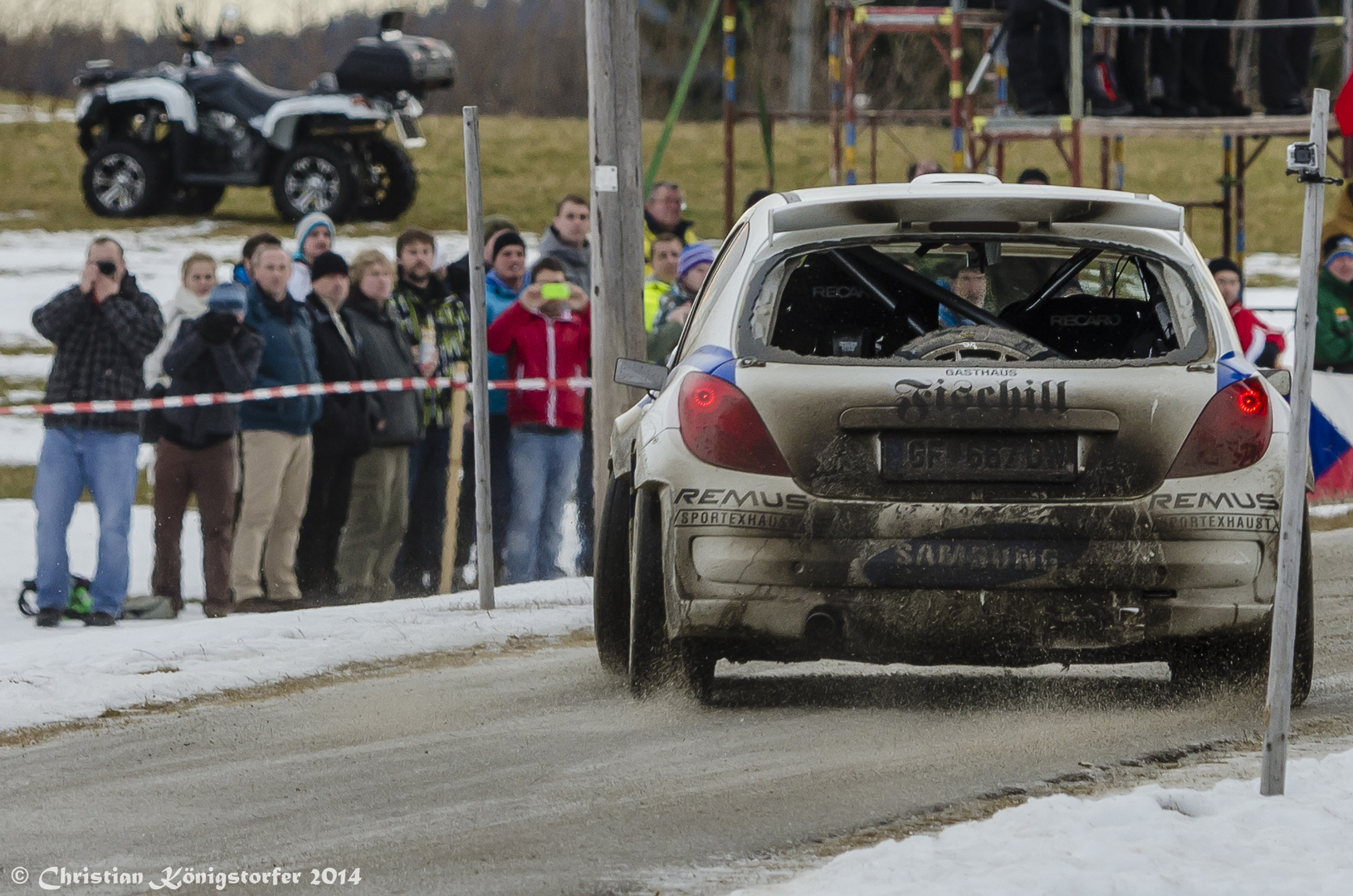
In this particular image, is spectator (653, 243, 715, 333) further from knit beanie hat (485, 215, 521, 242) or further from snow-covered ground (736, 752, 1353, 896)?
snow-covered ground (736, 752, 1353, 896)

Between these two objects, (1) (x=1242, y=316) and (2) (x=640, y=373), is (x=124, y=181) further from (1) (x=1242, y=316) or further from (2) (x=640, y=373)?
(2) (x=640, y=373)

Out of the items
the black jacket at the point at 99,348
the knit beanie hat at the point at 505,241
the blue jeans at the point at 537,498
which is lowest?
the blue jeans at the point at 537,498

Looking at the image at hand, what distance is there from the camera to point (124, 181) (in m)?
30.7

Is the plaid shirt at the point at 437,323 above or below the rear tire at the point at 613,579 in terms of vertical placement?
above

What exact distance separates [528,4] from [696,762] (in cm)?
6033

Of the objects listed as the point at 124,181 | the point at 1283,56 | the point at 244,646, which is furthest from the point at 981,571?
the point at 124,181

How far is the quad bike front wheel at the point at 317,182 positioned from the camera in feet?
89.1

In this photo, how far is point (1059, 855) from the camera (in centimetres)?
461

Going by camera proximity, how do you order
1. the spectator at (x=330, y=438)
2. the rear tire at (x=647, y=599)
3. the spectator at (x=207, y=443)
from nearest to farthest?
1. the rear tire at (x=647, y=599)
2. the spectator at (x=207, y=443)
3. the spectator at (x=330, y=438)

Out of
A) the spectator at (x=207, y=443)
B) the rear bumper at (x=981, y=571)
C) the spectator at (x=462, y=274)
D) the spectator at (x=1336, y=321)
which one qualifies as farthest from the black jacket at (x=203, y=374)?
the spectator at (x=1336, y=321)

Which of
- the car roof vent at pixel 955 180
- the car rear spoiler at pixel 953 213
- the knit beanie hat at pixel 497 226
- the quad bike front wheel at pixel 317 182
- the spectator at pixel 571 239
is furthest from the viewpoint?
the quad bike front wheel at pixel 317 182

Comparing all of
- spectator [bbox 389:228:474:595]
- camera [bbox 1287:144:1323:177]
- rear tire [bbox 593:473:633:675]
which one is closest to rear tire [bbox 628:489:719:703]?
rear tire [bbox 593:473:633:675]

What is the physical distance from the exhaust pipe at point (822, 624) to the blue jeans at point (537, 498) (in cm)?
593

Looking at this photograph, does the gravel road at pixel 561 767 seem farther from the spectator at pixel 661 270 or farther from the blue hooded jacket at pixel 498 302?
the spectator at pixel 661 270
